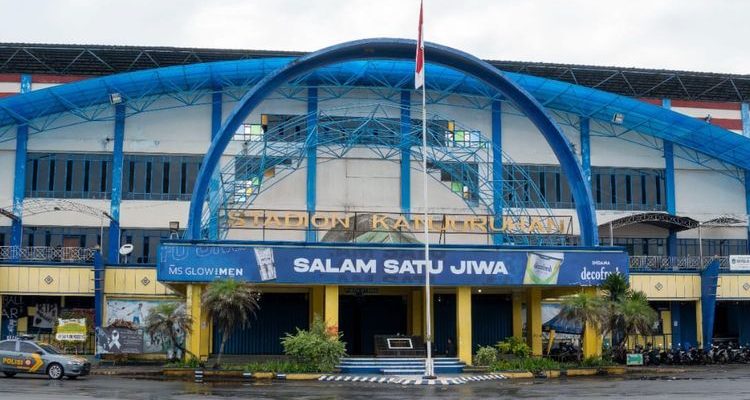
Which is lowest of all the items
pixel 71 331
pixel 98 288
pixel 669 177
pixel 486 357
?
pixel 486 357

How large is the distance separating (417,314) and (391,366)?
11.4 meters

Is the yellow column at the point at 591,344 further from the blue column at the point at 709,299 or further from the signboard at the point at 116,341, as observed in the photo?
the signboard at the point at 116,341

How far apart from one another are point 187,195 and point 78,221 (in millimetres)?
6989

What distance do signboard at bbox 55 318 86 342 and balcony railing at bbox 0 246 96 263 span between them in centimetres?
545

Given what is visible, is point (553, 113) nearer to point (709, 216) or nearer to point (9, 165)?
point (709, 216)

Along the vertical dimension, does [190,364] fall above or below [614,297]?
below

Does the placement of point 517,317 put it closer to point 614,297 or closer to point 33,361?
point 614,297

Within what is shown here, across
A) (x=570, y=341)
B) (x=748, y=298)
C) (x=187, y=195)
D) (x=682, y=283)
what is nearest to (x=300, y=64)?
(x=187, y=195)

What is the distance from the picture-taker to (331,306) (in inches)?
1649

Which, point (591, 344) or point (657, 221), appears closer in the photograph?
point (591, 344)

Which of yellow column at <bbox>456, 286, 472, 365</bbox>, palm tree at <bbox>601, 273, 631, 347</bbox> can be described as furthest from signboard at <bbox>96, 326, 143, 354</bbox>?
palm tree at <bbox>601, 273, 631, 347</bbox>

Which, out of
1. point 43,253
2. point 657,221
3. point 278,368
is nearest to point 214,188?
point 43,253

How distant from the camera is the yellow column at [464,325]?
138ft

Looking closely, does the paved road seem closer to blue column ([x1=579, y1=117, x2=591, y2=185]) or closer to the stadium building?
the stadium building
